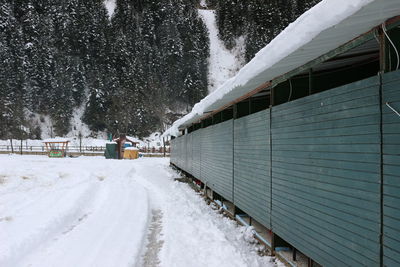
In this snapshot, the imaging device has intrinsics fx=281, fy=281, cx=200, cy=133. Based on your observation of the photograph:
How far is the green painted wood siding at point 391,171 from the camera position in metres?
2.21

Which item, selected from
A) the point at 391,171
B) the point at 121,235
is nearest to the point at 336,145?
the point at 391,171

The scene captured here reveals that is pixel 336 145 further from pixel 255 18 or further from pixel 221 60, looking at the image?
pixel 255 18

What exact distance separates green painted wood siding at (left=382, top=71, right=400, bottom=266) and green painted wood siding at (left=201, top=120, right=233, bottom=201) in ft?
15.9

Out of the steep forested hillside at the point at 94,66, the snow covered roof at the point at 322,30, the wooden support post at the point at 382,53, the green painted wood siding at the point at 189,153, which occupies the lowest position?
the green painted wood siding at the point at 189,153

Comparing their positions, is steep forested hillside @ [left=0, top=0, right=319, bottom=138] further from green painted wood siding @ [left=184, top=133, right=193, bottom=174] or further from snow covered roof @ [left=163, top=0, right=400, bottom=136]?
snow covered roof @ [left=163, top=0, right=400, bottom=136]

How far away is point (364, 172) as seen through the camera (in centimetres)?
260

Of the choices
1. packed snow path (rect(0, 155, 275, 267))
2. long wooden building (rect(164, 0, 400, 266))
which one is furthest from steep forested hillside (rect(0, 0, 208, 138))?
long wooden building (rect(164, 0, 400, 266))

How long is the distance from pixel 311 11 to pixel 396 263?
7.59ft

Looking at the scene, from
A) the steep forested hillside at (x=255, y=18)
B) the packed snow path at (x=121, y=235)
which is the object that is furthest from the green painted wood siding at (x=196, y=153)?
the steep forested hillside at (x=255, y=18)

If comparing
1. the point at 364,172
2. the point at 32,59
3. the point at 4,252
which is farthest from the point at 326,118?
the point at 32,59

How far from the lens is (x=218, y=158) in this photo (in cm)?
844

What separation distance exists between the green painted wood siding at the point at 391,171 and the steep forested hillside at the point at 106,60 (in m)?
59.0

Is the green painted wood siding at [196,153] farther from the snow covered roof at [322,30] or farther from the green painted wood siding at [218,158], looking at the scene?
the snow covered roof at [322,30]

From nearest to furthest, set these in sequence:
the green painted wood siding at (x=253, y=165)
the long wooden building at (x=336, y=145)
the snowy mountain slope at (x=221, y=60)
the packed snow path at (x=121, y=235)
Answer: the long wooden building at (x=336, y=145) < the packed snow path at (x=121, y=235) < the green painted wood siding at (x=253, y=165) < the snowy mountain slope at (x=221, y=60)
